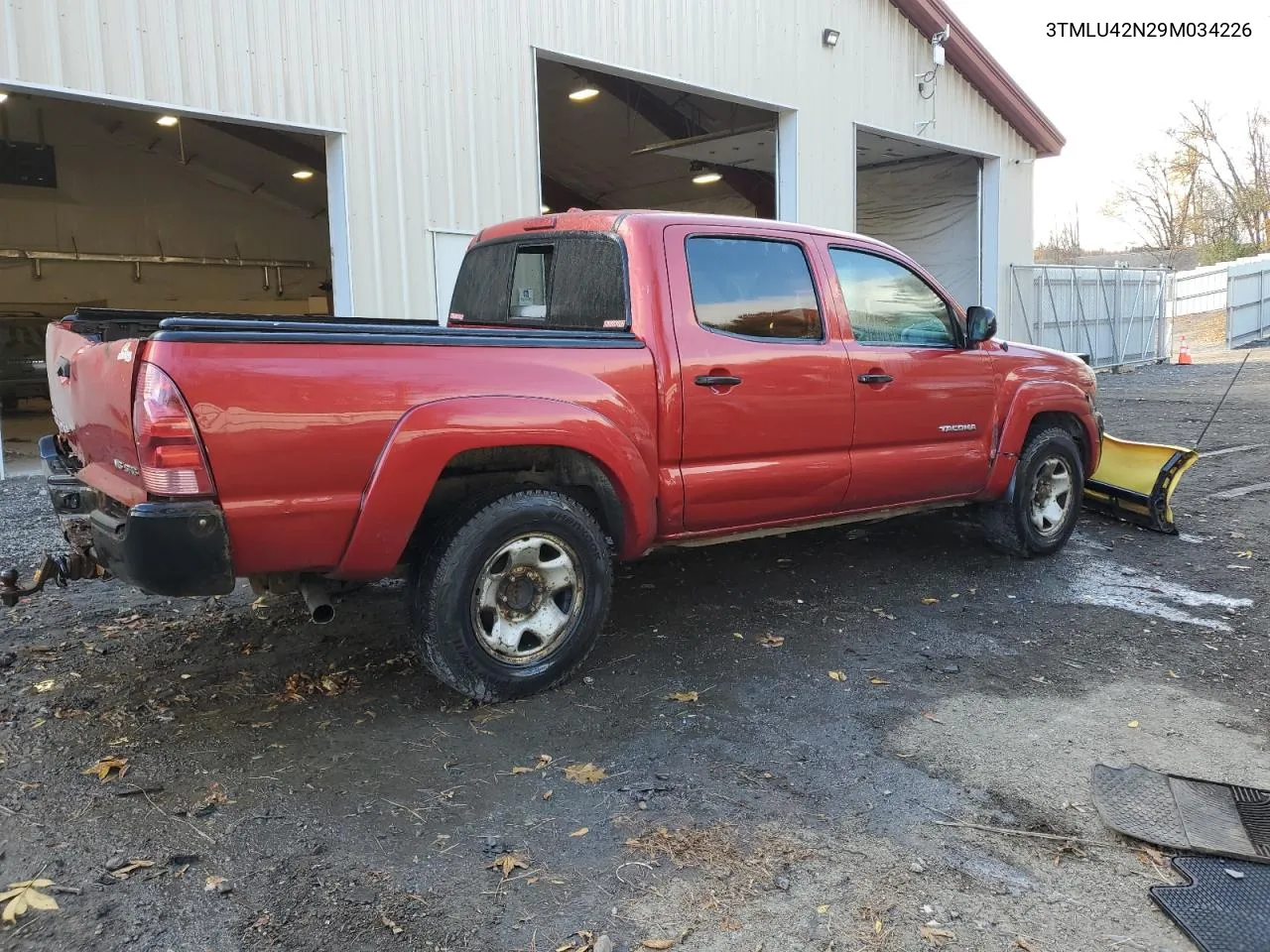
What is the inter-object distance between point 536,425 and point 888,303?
2.43 m

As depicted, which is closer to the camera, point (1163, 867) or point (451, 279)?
point (1163, 867)

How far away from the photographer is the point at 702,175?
1927cm

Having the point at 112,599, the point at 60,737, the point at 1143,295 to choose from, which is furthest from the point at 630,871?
the point at 1143,295

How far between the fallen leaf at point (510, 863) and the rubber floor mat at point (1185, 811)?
71.7 inches

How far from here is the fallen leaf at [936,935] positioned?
245cm

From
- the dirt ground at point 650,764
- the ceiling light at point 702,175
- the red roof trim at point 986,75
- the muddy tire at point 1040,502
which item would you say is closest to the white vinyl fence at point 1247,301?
the red roof trim at point 986,75

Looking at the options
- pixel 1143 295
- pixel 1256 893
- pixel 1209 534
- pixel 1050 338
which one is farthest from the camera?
pixel 1143 295

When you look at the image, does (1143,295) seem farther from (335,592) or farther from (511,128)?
(335,592)

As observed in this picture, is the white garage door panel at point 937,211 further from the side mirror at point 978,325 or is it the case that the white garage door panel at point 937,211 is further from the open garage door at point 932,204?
the side mirror at point 978,325

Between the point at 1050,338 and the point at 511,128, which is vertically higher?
the point at 511,128

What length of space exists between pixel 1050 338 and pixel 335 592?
62.5 ft

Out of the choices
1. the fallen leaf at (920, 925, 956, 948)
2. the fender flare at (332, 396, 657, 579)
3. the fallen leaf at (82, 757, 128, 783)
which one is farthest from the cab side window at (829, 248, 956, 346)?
the fallen leaf at (82, 757, 128, 783)

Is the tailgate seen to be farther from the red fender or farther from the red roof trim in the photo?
the red roof trim

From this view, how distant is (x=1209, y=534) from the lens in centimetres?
667
